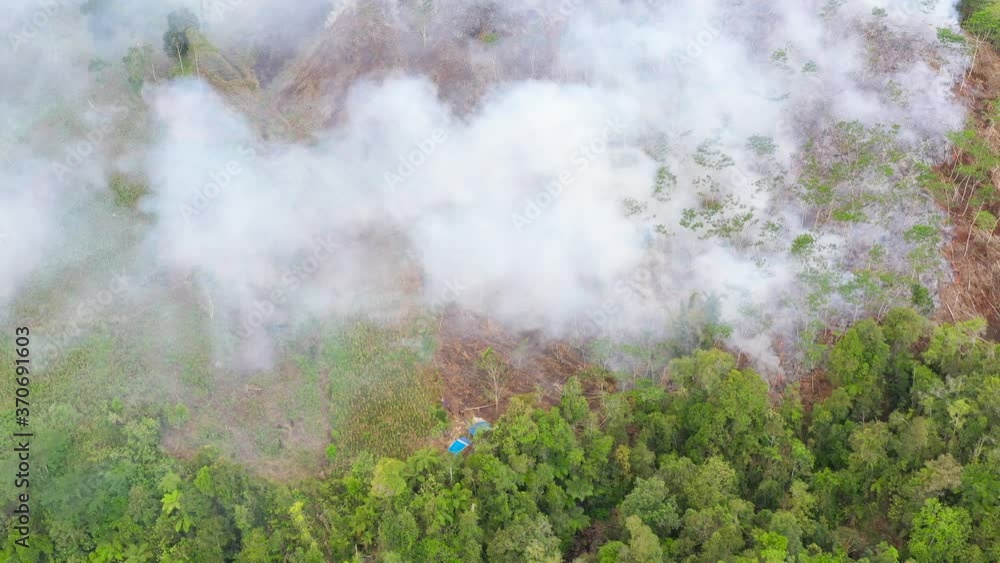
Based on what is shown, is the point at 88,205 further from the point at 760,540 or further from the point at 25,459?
the point at 760,540

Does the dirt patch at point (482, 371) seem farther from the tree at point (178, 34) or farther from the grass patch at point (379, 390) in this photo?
the tree at point (178, 34)

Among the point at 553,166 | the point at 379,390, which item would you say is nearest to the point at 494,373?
the point at 379,390

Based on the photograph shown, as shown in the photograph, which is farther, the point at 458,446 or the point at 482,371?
the point at 482,371

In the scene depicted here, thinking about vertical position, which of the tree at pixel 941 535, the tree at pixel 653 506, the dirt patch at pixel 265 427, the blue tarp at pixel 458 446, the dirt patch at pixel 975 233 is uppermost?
the dirt patch at pixel 975 233

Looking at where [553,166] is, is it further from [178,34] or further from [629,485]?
[178,34]

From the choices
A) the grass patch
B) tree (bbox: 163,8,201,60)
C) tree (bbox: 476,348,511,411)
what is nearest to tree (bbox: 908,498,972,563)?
tree (bbox: 476,348,511,411)

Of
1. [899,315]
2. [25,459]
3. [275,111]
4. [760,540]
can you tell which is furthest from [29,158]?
[899,315]

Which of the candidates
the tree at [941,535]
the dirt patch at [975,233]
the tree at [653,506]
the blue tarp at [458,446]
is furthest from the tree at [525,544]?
the dirt patch at [975,233]

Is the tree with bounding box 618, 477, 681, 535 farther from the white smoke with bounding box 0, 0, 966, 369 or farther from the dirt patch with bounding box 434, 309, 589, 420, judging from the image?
the white smoke with bounding box 0, 0, 966, 369
